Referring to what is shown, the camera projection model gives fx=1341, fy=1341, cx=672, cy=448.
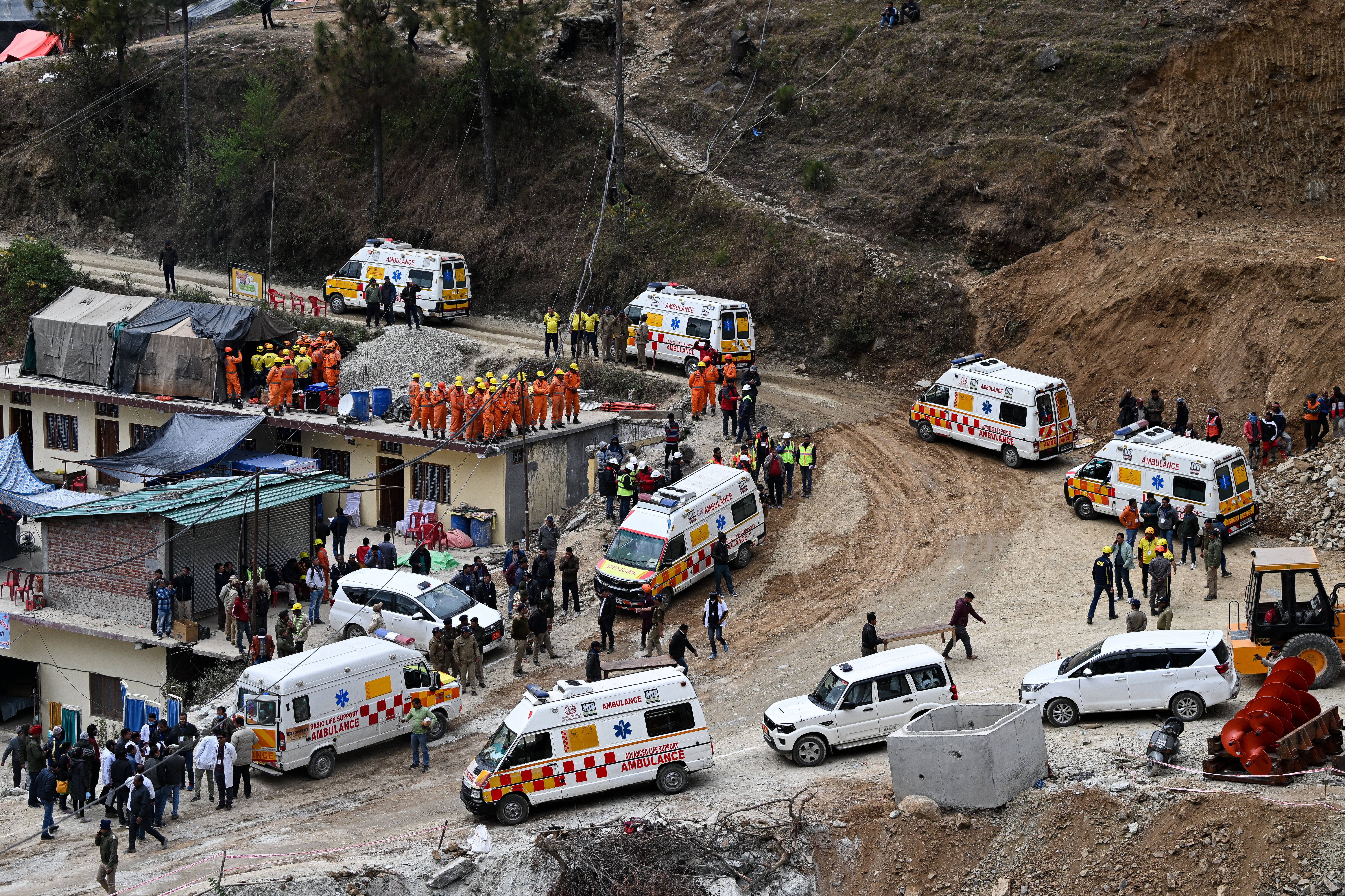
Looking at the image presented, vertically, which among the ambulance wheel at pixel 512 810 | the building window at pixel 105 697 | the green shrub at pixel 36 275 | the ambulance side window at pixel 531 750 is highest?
the green shrub at pixel 36 275

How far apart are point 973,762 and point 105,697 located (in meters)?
20.5

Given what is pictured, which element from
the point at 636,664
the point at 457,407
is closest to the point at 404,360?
the point at 457,407

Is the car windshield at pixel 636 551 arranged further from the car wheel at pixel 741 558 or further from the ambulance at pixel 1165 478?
the ambulance at pixel 1165 478

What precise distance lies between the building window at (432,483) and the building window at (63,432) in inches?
492

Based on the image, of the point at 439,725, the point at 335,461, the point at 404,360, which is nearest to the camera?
the point at 439,725

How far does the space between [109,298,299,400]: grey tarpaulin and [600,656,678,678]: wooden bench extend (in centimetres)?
1867

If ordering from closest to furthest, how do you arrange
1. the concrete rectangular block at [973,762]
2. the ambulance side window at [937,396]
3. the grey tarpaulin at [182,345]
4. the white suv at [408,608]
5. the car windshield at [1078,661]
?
the concrete rectangular block at [973,762] → the car windshield at [1078,661] → the white suv at [408,608] → the ambulance side window at [937,396] → the grey tarpaulin at [182,345]

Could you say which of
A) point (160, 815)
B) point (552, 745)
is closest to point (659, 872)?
point (552, 745)

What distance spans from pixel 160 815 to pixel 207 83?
43354mm

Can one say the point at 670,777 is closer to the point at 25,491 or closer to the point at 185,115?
the point at 25,491

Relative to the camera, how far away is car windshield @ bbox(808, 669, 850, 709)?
1969 centimetres

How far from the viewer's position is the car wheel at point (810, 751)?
64.5ft

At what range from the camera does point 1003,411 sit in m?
31.6

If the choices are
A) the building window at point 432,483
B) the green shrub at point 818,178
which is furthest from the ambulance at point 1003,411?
the green shrub at point 818,178
